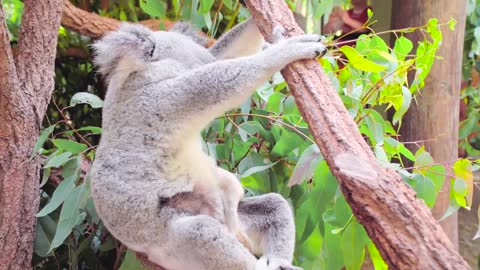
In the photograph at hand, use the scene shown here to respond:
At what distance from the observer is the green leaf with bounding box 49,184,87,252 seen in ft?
6.61

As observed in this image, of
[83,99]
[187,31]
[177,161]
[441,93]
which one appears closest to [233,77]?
[177,161]

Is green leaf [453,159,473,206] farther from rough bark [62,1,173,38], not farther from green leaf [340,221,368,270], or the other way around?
rough bark [62,1,173,38]

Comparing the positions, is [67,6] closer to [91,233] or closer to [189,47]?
[91,233]

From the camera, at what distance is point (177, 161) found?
1.66m

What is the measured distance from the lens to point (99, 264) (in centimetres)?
259

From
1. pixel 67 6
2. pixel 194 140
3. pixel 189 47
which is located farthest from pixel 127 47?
pixel 67 6

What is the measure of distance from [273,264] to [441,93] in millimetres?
1516

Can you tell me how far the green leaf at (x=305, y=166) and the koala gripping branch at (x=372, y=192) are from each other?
0.81 feet

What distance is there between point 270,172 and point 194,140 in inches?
24.1

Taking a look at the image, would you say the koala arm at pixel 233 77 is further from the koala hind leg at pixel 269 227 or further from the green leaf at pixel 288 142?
the green leaf at pixel 288 142

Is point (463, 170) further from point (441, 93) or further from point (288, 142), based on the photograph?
point (441, 93)

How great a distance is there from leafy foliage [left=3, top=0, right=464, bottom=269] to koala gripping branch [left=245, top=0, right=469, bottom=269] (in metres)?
0.28

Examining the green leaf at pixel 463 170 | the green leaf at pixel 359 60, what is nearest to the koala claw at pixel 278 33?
the green leaf at pixel 359 60

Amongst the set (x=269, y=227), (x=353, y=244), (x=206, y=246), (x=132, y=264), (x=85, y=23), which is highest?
(x=85, y=23)
